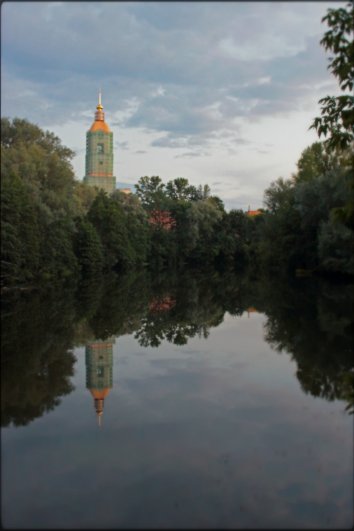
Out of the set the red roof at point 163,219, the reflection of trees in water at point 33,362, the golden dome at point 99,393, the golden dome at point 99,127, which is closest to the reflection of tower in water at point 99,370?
the golden dome at point 99,393

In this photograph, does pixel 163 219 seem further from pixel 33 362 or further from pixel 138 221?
pixel 33 362

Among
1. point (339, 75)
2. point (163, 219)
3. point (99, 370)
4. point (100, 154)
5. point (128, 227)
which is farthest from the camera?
point (100, 154)

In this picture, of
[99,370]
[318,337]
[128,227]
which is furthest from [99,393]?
[128,227]

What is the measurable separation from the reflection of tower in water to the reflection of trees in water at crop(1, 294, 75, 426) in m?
0.41

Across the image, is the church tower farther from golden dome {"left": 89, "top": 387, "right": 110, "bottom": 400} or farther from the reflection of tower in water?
golden dome {"left": 89, "top": 387, "right": 110, "bottom": 400}

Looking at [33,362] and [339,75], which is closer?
[339,75]

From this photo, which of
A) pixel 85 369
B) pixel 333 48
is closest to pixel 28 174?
pixel 85 369

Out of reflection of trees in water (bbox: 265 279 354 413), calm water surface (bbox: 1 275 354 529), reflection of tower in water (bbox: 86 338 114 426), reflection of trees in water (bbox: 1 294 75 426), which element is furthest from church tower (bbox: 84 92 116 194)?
reflection of tower in water (bbox: 86 338 114 426)

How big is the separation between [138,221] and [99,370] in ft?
174

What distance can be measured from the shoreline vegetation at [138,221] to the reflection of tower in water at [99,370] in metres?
5.35

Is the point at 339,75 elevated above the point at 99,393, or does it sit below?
above

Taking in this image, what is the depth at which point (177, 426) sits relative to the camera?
320 inches

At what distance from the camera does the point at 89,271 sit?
4872cm

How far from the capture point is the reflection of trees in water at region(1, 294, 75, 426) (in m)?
→ 9.22
